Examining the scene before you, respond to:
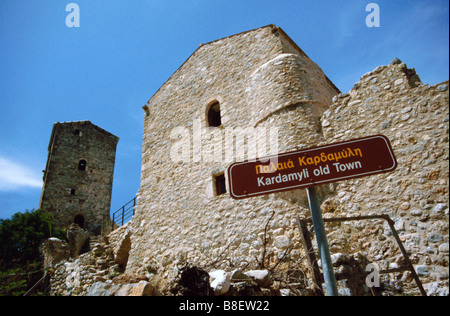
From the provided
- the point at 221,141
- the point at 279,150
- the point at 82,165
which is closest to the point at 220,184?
the point at 221,141

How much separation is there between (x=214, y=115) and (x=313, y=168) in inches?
245

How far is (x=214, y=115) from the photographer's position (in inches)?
326

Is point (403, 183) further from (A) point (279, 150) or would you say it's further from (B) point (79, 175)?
(B) point (79, 175)

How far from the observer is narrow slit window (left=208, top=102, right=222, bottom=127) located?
8.09 meters

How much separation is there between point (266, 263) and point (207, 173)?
2878mm

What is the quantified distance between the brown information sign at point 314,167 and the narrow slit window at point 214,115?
571cm

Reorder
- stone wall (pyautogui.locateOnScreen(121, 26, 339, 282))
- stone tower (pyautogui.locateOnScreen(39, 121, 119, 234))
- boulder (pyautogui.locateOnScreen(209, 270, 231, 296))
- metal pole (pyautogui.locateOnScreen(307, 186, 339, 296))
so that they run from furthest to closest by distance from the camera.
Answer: stone tower (pyautogui.locateOnScreen(39, 121, 119, 234)) < stone wall (pyautogui.locateOnScreen(121, 26, 339, 282)) < boulder (pyautogui.locateOnScreen(209, 270, 231, 296)) < metal pole (pyautogui.locateOnScreen(307, 186, 339, 296))

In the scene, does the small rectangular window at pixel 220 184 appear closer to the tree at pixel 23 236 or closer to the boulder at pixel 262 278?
the boulder at pixel 262 278

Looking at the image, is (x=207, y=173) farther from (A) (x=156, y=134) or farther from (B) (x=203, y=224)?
(A) (x=156, y=134)

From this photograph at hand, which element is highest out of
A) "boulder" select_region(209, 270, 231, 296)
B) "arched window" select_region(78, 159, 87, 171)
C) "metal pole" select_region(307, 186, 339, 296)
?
"arched window" select_region(78, 159, 87, 171)

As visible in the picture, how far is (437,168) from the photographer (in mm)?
3947

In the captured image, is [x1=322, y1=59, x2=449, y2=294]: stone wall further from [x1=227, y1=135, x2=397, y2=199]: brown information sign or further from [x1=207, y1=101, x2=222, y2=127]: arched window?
[x1=207, y1=101, x2=222, y2=127]: arched window

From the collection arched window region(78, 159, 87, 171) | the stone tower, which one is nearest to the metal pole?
the stone tower

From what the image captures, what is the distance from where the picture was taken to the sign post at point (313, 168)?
7.35ft
